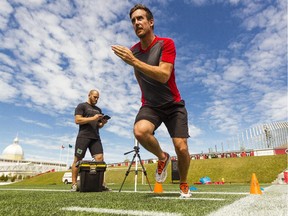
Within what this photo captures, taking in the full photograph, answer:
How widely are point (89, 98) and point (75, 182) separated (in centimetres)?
214

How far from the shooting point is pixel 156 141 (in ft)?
11.7

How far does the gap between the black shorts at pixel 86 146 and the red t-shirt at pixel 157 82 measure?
2929 millimetres

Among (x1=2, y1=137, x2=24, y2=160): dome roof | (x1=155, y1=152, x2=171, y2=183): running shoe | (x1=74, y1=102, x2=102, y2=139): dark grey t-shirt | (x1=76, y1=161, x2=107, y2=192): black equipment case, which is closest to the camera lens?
(x1=155, y1=152, x2=171, y2=183): running shoe

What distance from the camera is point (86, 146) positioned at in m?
6.13

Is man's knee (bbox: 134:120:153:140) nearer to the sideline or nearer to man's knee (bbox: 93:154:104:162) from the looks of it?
the sideline

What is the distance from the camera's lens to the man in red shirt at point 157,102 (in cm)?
339

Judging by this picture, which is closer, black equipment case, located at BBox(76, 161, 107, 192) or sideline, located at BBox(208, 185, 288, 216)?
sideline, located at BBox(208, 185, 288, 216)

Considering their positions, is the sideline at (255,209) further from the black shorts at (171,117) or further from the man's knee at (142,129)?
the man's knee at (142,129)

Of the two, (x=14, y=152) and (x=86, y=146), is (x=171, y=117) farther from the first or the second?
(x=14, y=152)

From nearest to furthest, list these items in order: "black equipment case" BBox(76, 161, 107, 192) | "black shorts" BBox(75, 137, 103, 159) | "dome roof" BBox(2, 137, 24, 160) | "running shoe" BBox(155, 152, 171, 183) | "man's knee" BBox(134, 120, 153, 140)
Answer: "man's knee" BBox(134, 120, 153, 140), "running shoe" BBox(155, 152, 171, 183), "black equipment case" BBox(76, 161, 107, 192), "black shorts" BBox(75, 137, 103, 159), "dome roof" BBox(2, 137, 24, 160)

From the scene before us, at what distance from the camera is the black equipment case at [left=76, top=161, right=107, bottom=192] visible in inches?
212

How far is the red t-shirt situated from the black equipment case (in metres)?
2.60

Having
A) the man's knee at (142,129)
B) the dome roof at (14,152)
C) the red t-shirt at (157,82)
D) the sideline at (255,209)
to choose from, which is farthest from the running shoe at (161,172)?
the dome roof at (14,152)

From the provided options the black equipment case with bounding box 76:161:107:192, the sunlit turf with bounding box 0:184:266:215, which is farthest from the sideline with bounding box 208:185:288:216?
the black equipment case with bounding box 76:161:107:192
